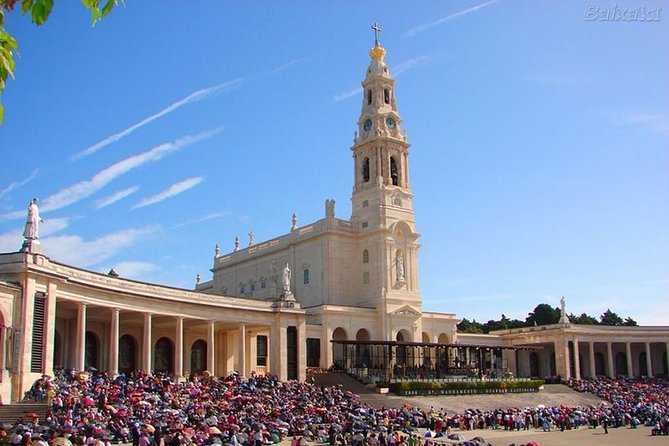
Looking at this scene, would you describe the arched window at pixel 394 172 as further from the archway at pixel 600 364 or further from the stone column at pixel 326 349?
the archway at pixel 600 364

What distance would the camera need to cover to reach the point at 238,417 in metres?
33.7

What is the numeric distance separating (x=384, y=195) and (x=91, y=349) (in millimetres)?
30670

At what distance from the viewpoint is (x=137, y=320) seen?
48406 millimetres

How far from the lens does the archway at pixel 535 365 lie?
83.4m

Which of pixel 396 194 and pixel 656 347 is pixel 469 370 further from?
pixel 656 347

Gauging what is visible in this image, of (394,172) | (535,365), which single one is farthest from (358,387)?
(535,365)

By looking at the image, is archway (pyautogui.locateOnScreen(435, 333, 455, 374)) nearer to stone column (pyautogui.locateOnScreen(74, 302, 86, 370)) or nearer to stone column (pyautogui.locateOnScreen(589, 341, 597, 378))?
stone column (pyautogui.locateOnScreen(589, 341, 597, 378))

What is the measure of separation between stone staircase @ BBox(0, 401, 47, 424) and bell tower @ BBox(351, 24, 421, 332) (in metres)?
37.0

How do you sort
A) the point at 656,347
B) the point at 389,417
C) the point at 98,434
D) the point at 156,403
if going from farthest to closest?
the point at 656,347 < the point at 389,417 < the point at 156,403 < the point at 98,434

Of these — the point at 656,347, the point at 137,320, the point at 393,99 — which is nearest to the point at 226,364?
the point at 137,320

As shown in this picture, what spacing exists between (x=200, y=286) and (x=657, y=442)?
63592 millimetres

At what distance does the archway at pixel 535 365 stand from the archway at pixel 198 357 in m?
41.7

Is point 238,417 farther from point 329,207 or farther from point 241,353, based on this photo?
point 329,207

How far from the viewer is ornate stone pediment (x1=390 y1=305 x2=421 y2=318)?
6600cm
